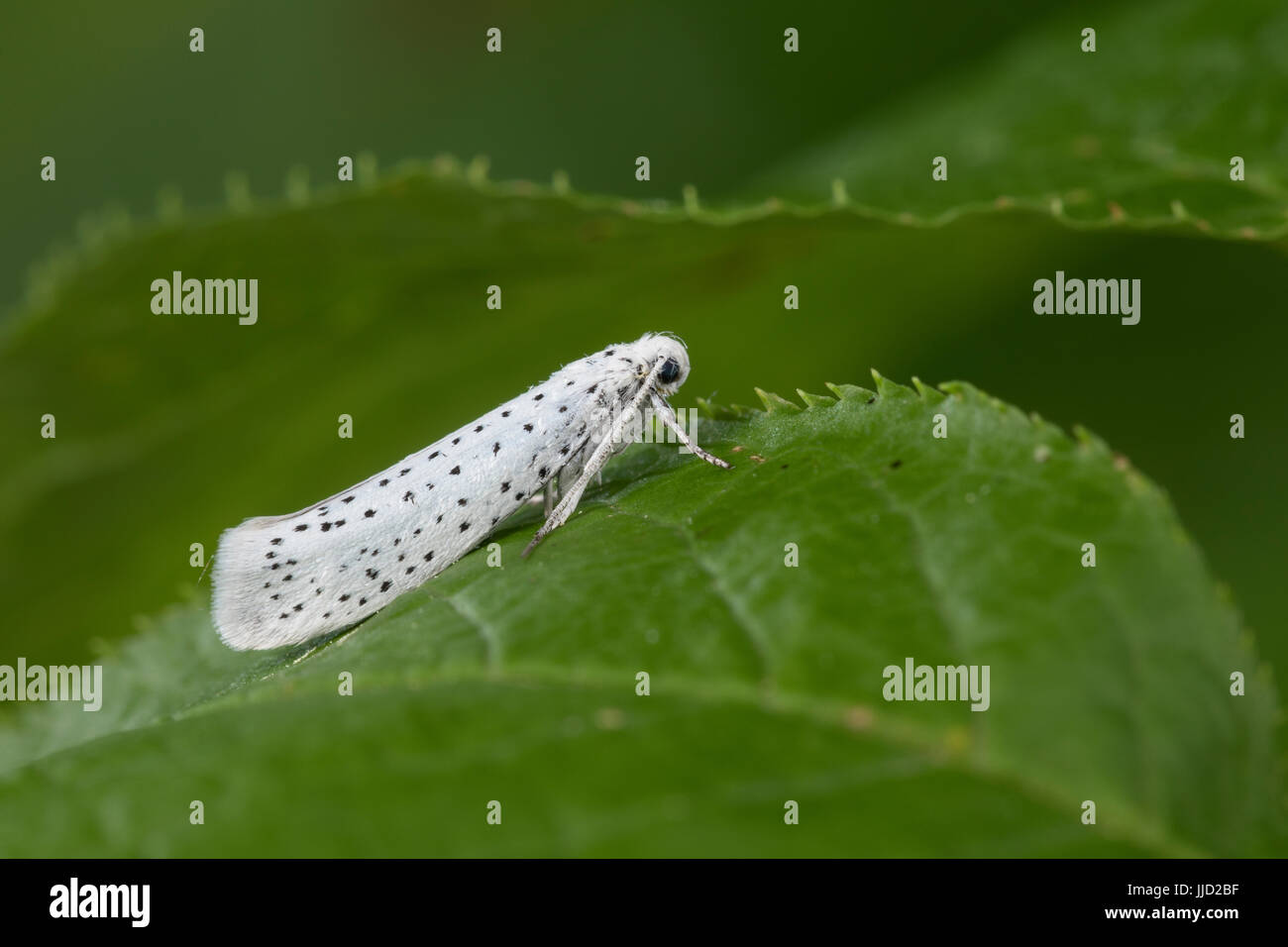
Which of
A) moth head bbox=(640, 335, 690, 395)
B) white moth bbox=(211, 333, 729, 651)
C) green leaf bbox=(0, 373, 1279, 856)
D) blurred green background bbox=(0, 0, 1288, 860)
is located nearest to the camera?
green leaf bbox=(0, 373, 1279, 856)

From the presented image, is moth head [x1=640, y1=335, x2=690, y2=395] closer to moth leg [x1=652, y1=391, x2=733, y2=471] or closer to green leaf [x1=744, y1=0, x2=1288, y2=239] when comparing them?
moth leg [x1=652, y1=391, x2=733, y2=471]

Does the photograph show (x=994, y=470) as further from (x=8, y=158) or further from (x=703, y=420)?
(x=8, y=158)

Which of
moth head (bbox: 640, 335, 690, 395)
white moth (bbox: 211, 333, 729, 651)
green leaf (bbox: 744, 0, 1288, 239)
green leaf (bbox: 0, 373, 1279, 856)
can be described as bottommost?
green leaf (bbox: 0, 373, 1279, 856)

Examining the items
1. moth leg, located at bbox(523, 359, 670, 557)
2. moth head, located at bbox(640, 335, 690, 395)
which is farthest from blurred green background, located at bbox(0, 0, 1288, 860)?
moth leg, located at bbox(523, 359, 670, 557)

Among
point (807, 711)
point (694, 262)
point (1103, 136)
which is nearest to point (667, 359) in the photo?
point (694, 262)

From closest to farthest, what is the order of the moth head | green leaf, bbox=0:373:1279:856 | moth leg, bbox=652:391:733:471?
green leaf, bbox=0:373:1279:856
moth leg, bbox=652:391:733:471
the moth head

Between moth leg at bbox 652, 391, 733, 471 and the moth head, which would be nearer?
moth leg at bbox 652, 391, 733, 471

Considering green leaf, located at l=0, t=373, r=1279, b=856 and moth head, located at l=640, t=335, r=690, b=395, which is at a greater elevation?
moth head, located at l=640, t=335, r=690, b=395

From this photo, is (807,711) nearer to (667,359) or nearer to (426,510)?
(426,510)
